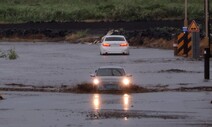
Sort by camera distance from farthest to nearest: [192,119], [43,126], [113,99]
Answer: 1. [113,99]
2. [192,119]
3. [43,126]

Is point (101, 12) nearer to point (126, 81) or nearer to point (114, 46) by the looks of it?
point (114, 46)

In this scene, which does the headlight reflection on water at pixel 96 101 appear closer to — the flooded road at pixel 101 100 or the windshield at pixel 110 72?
the flooded road at pixel 101 100

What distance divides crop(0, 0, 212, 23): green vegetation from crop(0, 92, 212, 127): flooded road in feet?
301

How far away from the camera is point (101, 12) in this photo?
132500mm

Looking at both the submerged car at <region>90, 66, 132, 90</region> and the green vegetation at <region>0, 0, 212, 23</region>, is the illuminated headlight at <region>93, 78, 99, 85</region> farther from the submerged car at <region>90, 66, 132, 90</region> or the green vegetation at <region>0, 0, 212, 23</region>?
the green vegetation at <region>0, 0, 212, 23</region>

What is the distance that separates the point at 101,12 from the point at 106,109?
106317mm

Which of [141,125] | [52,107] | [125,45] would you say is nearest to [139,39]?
[125,45]

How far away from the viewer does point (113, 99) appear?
1206 inches

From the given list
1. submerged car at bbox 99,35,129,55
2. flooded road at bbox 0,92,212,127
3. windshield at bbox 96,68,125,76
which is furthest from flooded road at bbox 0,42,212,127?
submerged car at bbox 99,35,129,55

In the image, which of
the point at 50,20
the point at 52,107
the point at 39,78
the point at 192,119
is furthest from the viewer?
the point at 50,20

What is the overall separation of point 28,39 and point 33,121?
7897 cm

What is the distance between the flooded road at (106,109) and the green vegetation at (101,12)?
91602mm

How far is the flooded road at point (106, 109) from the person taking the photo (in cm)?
2262

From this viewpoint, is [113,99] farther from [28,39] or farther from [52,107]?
[28,39]
